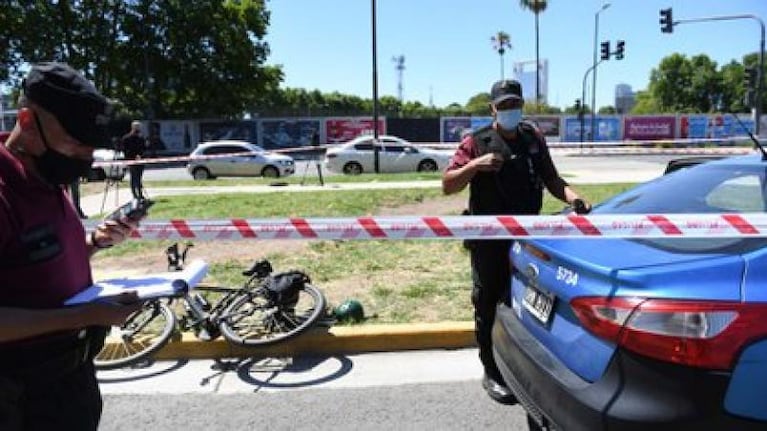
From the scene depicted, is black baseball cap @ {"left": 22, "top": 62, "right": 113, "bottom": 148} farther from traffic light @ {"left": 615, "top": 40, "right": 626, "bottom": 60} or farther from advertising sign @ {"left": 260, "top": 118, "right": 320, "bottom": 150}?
advertising sign @ {"left": 260, "top": 118, "right": 320, "bottom": 150}

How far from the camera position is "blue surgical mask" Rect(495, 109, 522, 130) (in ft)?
13.1

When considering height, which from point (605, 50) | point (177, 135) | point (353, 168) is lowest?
point (353, 168)

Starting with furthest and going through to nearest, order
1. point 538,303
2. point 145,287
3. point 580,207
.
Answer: point 580,207, point 538,303, point 145,287

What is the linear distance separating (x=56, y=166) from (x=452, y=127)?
1870 inches

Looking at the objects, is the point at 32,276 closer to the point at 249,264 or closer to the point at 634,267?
the point at 634,267

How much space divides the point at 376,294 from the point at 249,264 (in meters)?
1.81

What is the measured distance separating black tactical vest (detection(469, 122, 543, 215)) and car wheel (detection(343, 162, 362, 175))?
830 inches

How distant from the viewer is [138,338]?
16.9 ft

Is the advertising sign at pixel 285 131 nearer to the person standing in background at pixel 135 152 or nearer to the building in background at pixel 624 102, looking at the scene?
the person standing in background at pixel 135 152

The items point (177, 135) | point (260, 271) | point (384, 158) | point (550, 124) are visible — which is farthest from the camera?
point (550, 124)

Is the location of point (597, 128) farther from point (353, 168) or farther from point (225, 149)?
point (225, 149)

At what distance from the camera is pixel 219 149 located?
25.2 metres

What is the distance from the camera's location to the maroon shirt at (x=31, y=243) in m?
1.89

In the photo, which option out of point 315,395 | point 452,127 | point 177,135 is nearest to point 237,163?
point 315,395
